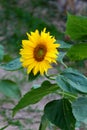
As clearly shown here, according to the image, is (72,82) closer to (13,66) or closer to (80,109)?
(80,109)

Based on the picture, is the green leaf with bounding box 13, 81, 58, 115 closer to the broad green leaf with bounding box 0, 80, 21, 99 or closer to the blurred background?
the broad green leaf with bounding box 0, 80, 21, 99

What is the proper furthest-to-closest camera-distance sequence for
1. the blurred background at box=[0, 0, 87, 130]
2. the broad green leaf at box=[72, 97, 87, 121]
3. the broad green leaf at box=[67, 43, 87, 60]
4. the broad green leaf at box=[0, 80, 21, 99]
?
the blurred background at box=[0, 0, 87, 130] → the broad green leaf at box=[0, 80, 21, 99] → the broad green leaf at box=[67, 43, 87, 60] → the broad green leaf at box=[72, 97, 87, 121]

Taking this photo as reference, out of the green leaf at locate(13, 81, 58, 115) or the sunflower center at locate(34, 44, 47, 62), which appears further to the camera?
the green leaf at locate(13, 81, 58, 115)

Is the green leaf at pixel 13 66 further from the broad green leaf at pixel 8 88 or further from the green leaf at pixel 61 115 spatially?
the broad green leaf at pixel 8 88

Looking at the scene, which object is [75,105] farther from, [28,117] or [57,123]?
[28,117]

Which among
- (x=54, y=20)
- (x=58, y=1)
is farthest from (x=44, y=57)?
(x=58, y=1)

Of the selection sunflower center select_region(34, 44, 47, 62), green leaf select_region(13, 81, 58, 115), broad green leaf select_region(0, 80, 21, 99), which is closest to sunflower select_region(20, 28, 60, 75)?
sunflower center select_region(34, 44, 47, 62)
